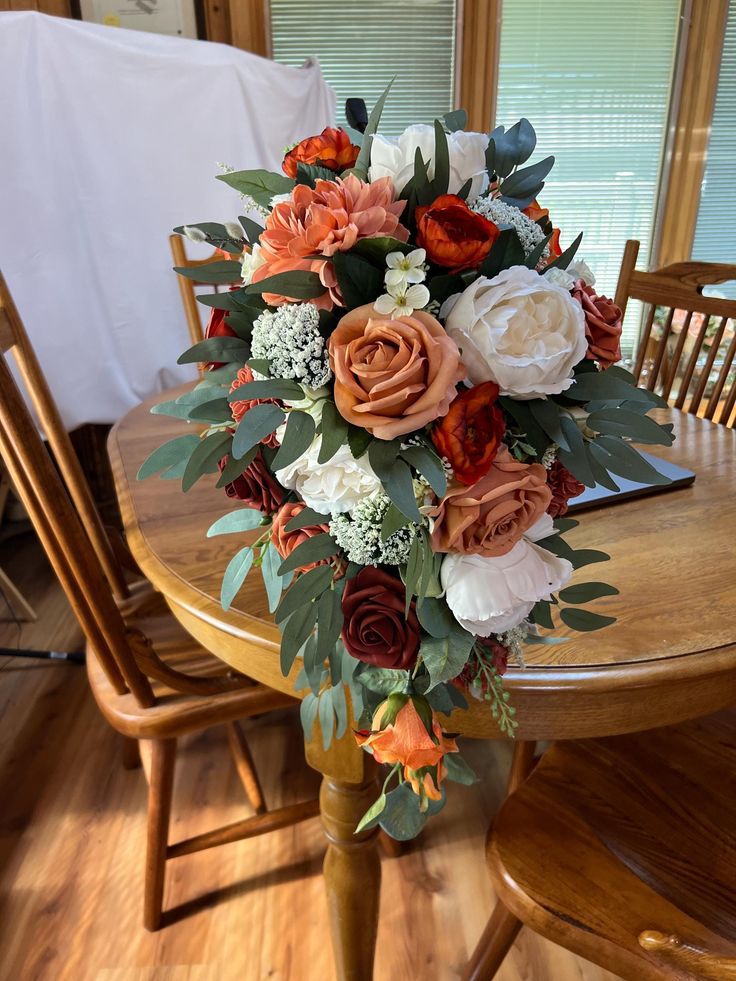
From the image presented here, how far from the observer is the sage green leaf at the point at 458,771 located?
584mm

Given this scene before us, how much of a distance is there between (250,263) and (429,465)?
230 millimetres

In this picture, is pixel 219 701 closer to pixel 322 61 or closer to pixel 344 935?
pixel 344 935

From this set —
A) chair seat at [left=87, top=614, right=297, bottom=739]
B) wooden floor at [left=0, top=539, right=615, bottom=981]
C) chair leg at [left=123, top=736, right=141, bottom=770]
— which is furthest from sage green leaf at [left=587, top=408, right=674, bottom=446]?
chair leg at [left=123, top=736, right=141, bottom=770]

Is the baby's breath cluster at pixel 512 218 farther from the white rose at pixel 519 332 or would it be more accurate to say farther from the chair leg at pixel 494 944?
the chair leg at pixel 494 944

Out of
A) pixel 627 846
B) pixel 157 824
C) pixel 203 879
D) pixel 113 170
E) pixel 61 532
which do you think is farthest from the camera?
pixel 113 170

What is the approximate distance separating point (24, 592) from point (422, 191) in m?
2.08

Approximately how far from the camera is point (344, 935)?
93 centimetres

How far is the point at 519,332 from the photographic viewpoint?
1.50ft

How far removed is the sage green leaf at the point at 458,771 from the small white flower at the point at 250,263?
0.44 meters

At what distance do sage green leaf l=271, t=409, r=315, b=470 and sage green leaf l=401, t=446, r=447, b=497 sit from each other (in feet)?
0.22

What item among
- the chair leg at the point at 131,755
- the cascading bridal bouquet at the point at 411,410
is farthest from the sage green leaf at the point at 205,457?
the chair leg at the point at 131,755

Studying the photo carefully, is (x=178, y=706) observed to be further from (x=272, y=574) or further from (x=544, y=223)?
(x=544, y=223)

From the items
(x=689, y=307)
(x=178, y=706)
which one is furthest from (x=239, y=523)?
(x=689, y=307)

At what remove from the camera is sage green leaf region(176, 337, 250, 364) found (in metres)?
0.54
